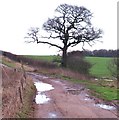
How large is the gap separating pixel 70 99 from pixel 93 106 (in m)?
2.52

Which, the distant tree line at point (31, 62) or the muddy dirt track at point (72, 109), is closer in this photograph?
the muddy dirt track at point (72, 109)

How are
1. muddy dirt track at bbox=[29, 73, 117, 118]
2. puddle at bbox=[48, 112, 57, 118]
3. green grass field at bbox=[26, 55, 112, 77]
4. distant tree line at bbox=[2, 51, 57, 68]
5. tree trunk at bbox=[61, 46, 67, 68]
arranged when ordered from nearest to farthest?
1. puddle at bbox=[48, 112, 57, 118]
2. muddy dirt track at bbox=[29, 73, 117, 118]
3. tree trunk at bbox=[61, 46, 67, 68]
4. green grass field at bbox=[26, 55, 112, 77]
5. distant tree line at bbox=[2, 51, 57, 68]

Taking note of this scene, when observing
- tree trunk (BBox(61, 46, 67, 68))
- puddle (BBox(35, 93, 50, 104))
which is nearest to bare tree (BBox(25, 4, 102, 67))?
tree trunk (BBox(61, 46, 67, 68))

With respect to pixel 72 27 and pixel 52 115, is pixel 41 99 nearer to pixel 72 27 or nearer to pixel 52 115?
pixel 52 115

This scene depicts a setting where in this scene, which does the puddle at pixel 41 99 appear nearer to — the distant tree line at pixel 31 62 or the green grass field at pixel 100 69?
the green grass field at pixel 100 69

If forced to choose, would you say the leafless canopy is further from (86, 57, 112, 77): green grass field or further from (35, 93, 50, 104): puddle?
(35, 93, 50, 104): puddle

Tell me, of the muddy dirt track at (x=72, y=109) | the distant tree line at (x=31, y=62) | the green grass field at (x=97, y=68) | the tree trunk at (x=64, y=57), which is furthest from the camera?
the distant tree line at (x=31, y=62)

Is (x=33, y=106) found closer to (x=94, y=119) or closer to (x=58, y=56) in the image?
(x=94, y=119)

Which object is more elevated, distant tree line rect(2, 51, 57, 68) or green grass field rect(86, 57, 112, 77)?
distant tree line rect(2, 51, 57, 68)

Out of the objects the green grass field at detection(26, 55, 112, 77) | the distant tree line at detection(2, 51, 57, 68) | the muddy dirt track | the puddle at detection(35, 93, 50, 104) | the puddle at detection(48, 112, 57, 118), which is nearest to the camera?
the puddle at detection(48, 112, 57, 118)

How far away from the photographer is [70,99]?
62.2 ft

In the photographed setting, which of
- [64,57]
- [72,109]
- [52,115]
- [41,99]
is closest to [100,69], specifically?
[64,57]

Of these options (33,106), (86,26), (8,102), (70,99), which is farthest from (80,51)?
(8,102)

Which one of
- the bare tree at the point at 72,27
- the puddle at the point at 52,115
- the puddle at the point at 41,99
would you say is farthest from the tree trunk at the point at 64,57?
the puddle at the point at 52,115
